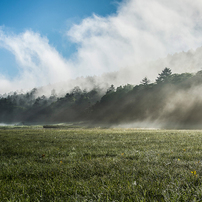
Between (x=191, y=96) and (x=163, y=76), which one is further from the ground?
(x=163, y=76)

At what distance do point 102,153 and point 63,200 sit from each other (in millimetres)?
3900

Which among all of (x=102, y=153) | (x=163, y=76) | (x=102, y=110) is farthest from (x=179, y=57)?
(x=102, y=153)

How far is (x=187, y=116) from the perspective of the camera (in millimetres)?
55938

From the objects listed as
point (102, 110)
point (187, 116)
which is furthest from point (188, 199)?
point (102, 110)

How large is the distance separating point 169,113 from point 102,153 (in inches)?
2399

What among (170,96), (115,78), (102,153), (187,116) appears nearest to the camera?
(102,153)

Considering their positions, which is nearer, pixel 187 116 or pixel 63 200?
pixel 63 200

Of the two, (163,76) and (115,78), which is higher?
(115,78)

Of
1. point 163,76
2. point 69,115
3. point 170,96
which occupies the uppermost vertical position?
point 163,76

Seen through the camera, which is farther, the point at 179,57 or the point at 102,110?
the point at 179,57

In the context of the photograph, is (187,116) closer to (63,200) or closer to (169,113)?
(169,113)

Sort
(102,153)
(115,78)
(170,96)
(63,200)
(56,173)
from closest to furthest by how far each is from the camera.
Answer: (63,200) → (56,173) → (102,153) → (170,96) → (115,78)

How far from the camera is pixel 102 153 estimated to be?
677 centimetres

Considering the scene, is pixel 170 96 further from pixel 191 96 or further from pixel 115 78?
pixel 115 78
